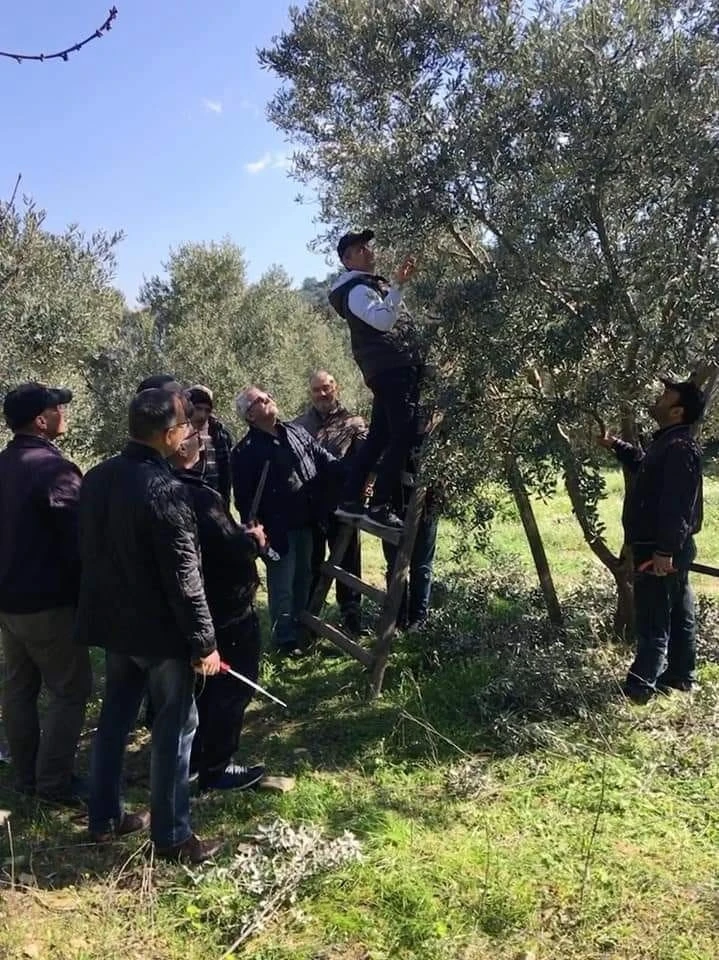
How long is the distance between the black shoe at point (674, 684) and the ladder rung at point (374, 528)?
212cm

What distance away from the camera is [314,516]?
680 centimetres

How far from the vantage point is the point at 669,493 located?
5.25 m

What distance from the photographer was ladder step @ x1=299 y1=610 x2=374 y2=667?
230 inches

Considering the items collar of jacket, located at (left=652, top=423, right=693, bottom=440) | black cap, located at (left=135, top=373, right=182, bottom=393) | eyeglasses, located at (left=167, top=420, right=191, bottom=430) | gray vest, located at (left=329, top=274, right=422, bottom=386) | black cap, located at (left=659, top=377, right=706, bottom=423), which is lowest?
eyeglasses, located at (left=167, top=420, right=191, bottom=430)

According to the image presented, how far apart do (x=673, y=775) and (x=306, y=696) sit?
2.66m

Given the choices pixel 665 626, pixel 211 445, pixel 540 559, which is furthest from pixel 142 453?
pixel 540 559

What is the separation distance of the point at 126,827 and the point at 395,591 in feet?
7.96

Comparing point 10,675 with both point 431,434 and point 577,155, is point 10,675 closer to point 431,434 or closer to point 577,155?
point 431,434

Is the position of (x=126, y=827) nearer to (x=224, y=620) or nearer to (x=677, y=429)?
(x=224, y=620)

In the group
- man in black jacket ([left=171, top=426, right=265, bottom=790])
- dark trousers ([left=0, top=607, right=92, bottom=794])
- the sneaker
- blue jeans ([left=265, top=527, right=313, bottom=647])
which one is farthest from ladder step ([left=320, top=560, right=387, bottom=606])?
dark trousers ([left=0, top=607, right=92, bottom=794])

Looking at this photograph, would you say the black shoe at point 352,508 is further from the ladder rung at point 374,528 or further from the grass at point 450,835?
the grass at point 450,835

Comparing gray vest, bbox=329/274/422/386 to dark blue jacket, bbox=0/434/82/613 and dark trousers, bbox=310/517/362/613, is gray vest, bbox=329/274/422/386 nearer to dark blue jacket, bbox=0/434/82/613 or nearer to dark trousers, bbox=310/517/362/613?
dark trousers, bbox=310/517/362/613

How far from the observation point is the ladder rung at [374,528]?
19.3 feet

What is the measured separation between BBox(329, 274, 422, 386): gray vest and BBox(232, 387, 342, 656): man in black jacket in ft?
3.63
